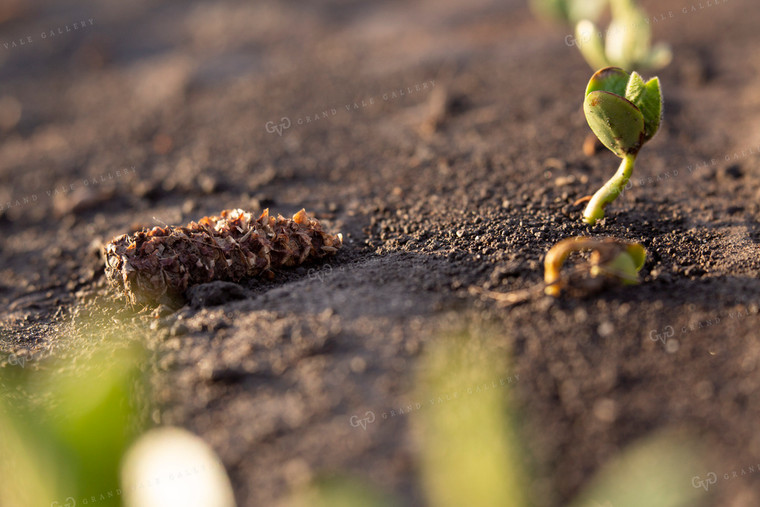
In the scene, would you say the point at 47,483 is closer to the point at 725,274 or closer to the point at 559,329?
the point at 559,329

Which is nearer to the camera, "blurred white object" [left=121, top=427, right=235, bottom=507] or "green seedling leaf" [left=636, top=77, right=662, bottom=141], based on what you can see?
"blurred white object" [left=121, top=427, right=235, bottom=507]

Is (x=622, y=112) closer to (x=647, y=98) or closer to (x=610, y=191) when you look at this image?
(x=647, y=98)

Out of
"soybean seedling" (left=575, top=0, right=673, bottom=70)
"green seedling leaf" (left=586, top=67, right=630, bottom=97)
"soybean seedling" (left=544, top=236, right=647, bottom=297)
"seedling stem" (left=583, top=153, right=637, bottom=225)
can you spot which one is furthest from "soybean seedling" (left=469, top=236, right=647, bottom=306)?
"soybean seedling" (left=575, top=0, right=673, bottom=70)

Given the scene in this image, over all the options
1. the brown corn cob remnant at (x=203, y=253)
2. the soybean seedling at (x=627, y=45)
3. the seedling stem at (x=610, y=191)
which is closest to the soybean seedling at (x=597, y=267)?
the seedling stem at (x=610, y=191)

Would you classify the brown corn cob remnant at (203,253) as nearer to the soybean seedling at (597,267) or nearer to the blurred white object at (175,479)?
the blurred white object at (175,479)

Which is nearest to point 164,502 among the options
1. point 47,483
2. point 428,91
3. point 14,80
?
point 47,483

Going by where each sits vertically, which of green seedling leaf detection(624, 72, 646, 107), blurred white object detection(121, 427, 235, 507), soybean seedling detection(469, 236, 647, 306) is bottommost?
blurred white object detection(121, 427, 235, 507)

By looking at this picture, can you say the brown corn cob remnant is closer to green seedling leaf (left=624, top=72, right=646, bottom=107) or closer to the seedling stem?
the seedling stem
